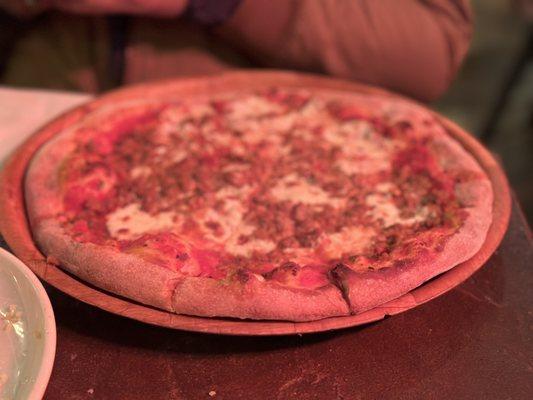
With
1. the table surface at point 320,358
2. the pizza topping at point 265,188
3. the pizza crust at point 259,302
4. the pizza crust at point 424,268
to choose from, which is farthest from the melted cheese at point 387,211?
the pizza crust at point 259,302

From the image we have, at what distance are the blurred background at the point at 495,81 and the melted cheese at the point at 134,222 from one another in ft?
3.27

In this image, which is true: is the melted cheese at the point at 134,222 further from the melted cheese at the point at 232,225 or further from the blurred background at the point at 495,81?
the blurred background at the point at 495,81

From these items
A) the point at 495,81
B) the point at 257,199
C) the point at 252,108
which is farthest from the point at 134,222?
the point at 495,81

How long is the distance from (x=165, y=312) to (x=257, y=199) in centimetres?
49

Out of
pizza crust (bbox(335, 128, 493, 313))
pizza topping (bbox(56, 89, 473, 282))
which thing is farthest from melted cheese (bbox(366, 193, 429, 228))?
pizza crust (bbox(335, 128, 493, 313))

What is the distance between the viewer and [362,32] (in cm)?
207

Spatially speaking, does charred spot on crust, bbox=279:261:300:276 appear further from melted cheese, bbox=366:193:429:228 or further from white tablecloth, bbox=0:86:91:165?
white tablecloth, bbox=0:86:91:165

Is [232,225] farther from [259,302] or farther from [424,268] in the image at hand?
[424,268]

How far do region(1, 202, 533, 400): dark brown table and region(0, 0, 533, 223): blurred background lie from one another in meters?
1.37

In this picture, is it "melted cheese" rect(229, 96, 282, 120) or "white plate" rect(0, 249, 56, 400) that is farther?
"melted cheese" rect(229, 96, 282, 120)

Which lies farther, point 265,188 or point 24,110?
point 24,110

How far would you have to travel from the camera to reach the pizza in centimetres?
118

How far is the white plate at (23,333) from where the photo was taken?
39.0 inches

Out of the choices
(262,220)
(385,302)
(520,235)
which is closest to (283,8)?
(262,220)
